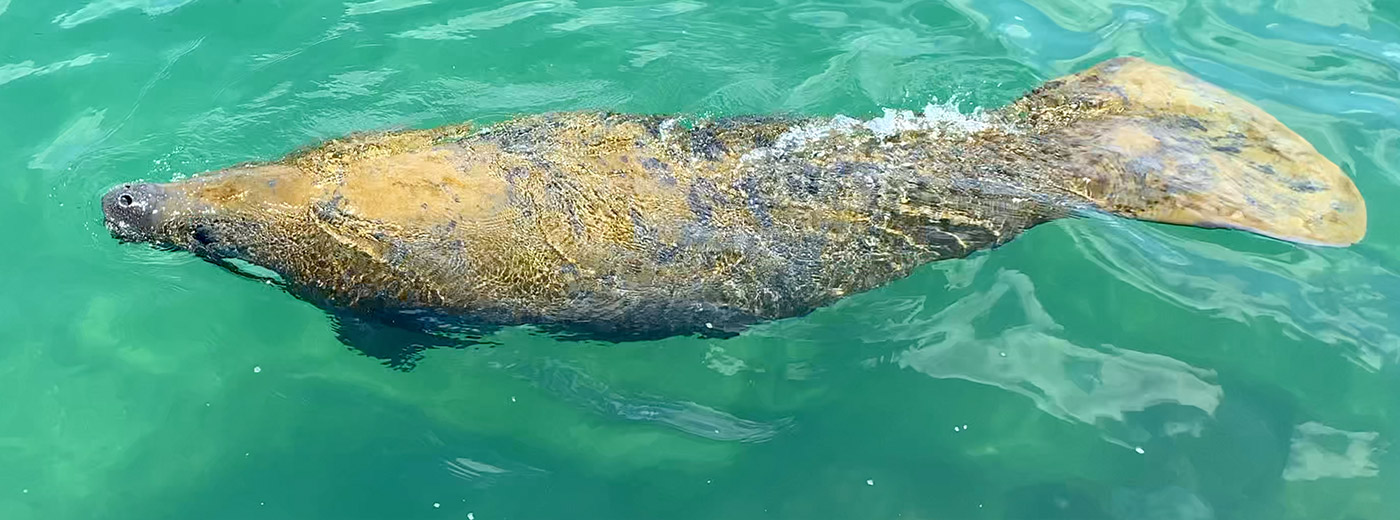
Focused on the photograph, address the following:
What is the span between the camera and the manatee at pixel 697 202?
3.93 metres

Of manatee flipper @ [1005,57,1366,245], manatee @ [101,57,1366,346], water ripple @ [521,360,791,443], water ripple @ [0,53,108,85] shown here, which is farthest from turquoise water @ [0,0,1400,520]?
manatee flipper @ [1005,57,1366,245]

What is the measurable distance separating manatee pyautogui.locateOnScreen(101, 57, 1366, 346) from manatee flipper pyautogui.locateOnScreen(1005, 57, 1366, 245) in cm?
1

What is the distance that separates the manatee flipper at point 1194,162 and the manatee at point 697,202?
0.01m

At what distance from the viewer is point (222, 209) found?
3.94 m

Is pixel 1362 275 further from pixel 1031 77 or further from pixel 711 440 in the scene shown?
pixel 711 440

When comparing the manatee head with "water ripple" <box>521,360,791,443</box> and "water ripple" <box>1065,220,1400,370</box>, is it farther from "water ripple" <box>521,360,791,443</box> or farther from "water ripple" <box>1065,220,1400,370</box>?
"water ripple" <box>1065,220,1400,370</box>

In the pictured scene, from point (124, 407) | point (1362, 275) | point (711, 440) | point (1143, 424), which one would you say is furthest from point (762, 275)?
point (124, 407)

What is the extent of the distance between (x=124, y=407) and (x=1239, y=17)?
27.0 ft

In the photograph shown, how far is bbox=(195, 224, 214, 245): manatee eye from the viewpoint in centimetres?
399

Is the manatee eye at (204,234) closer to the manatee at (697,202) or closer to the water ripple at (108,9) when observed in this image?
the manatee at (697,202)

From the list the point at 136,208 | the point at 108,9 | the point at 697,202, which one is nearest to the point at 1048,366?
Answer: the point at 697,202

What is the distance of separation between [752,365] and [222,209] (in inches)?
115

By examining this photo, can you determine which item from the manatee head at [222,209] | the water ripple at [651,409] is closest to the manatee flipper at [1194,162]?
the water ripple at [651,409]

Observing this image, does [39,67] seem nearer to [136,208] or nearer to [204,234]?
[136,208]
